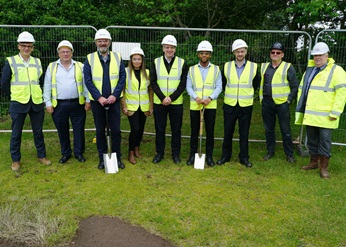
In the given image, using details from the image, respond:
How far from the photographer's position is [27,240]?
3562 mm

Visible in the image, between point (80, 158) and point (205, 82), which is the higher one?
point (205, 82)

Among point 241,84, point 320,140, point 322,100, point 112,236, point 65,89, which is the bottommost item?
point 112,236

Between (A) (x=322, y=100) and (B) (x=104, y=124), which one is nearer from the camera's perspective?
(A) (x=322, y=100)

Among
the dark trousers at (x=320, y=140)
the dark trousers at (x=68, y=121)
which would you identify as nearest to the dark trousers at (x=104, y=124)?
the dark trousers at (x=68, y=121)

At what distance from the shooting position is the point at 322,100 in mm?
5137

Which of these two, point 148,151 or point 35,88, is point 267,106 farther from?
point 35,88

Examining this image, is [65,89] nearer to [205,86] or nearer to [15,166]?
[15,166]

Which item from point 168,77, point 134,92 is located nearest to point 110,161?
point 134,92

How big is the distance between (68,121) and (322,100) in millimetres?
3992

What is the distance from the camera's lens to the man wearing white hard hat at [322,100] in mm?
5023

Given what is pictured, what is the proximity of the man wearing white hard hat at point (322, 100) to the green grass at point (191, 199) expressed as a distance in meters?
0.51

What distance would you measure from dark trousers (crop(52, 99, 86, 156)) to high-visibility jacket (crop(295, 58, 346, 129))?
11.7 feet

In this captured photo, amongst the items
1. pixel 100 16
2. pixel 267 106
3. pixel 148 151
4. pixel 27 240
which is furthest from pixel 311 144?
pixel 100 16

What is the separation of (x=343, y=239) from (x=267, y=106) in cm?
265
